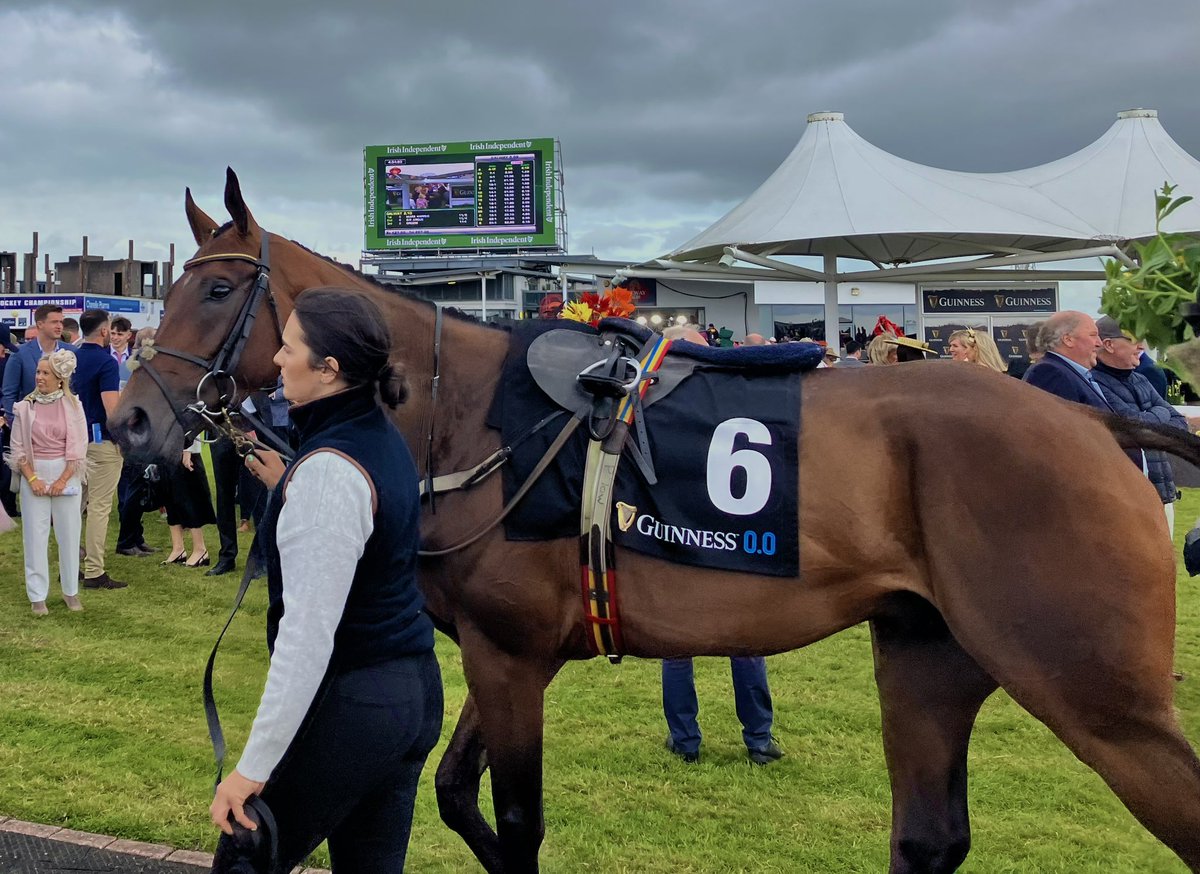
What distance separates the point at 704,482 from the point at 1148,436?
1262 mm

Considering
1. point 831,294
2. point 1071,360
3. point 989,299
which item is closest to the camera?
point 1071,360

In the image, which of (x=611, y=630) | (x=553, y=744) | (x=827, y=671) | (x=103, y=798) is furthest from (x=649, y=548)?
(x=827, y=671)

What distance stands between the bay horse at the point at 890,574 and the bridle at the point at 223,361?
0.04 ft

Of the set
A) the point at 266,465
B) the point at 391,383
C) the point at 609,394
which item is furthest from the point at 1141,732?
the point at 266,465

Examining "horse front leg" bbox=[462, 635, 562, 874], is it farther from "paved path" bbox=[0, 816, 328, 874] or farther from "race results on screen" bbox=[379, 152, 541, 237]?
"race results on screen" bbox=[379, 152, 541, 237]

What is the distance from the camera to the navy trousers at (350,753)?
6.48ft

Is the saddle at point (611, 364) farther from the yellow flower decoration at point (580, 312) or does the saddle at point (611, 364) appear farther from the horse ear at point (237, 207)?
the yellow flower decoration at point (580, 312)

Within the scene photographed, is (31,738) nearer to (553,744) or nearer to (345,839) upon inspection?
(553,744)

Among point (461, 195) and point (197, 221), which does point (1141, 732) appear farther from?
point (461, 195)

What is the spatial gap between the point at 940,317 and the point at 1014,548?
63.6 ft

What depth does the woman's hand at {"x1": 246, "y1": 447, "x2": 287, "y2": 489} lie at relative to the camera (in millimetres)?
2873

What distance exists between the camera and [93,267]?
160ft

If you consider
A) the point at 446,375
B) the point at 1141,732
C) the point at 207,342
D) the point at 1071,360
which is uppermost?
the point at 1071,360

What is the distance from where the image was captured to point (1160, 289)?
7.86 ft
